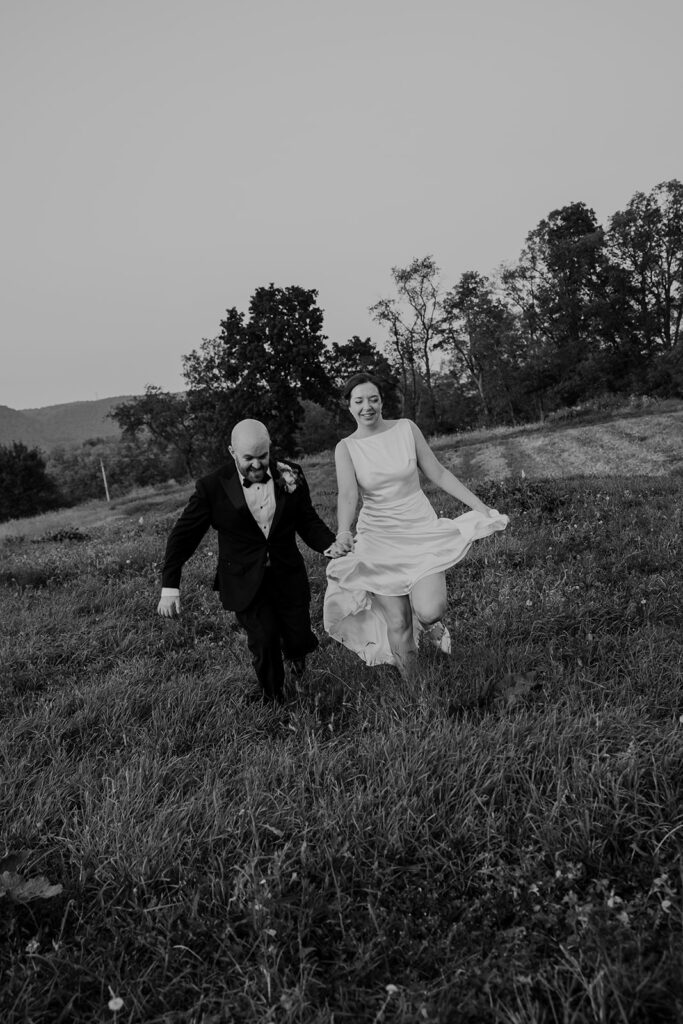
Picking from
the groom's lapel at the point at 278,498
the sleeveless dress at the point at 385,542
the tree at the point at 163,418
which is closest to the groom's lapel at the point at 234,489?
the groom's lapel at the point at 278,498

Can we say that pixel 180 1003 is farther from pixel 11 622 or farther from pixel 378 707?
pixel 11 622

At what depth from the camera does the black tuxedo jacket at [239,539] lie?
4.42m

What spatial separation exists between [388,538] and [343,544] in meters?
0.71

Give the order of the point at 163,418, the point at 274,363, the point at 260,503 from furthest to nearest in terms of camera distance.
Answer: the point at 163,418 < the point at 274,363 < the point at 260,503

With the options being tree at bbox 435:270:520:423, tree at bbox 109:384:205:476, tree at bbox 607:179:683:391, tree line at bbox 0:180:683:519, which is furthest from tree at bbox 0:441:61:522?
tree at bbox 607:179:683:391

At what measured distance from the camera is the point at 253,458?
424 centimetres

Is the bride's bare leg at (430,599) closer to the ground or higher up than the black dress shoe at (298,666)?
higher up

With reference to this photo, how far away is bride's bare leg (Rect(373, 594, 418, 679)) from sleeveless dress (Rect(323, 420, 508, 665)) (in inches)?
3.1

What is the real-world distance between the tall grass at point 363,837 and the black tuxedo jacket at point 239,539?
804mm

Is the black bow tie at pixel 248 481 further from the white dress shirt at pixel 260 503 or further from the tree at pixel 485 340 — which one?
the tree at pixel 485 340

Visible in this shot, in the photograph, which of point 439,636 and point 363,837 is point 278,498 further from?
point 363,837

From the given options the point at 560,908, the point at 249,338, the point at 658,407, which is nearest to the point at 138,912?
the point at 560,908

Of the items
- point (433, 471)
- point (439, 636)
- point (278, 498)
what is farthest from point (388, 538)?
point (278, 498)

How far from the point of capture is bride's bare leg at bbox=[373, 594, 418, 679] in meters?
4.82
